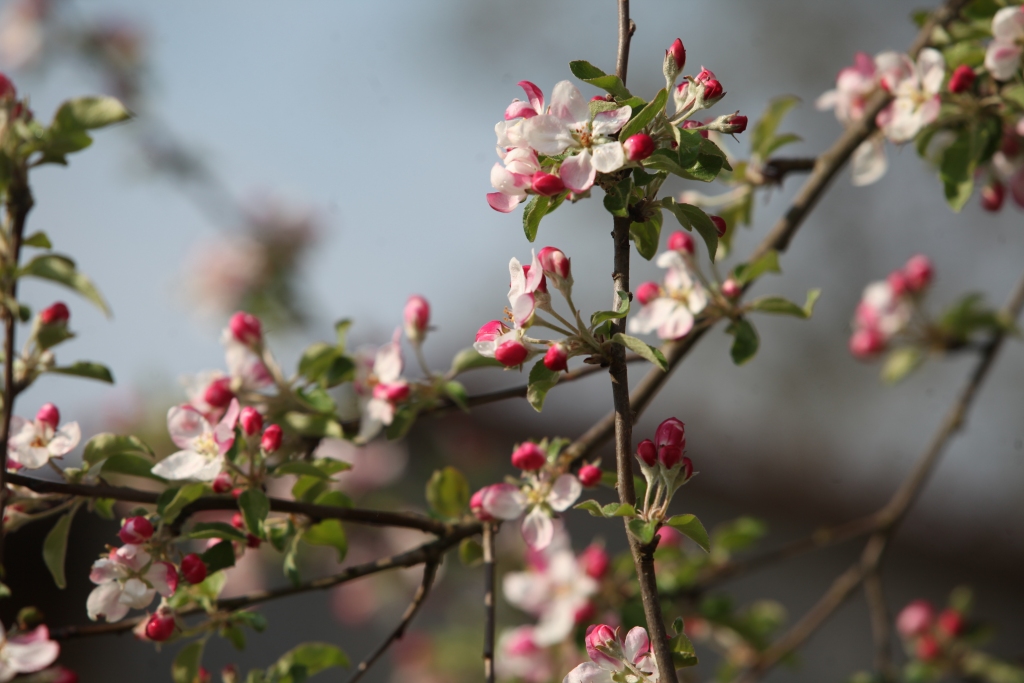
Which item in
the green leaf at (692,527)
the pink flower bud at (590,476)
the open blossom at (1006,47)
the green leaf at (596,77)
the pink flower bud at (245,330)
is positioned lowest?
the green leaf at (692,527)

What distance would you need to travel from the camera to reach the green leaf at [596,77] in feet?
2.31

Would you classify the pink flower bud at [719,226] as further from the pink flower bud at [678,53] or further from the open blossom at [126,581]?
the open blossom at [126,581]

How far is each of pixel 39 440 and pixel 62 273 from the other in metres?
0.18

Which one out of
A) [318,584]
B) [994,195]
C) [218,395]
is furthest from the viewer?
[994,195]

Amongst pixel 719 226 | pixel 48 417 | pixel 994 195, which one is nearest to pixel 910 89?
pixel 994 195

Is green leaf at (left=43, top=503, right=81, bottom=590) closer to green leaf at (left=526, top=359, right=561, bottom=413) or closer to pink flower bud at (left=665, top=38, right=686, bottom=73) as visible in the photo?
green leaf at (left=526, top=359, right=561, bottom=413)

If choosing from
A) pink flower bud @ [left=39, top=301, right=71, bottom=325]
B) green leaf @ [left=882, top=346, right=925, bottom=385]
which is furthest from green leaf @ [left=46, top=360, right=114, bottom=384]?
green leaf @ [left=882, top=346, right=925, bottom=385]

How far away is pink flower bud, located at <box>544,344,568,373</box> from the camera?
2.35ft

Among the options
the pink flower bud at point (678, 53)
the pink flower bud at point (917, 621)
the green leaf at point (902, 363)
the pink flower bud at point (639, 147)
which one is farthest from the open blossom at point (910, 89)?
the pink flower bud at point (917, 621)

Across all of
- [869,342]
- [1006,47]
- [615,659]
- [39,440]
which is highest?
[869,342]

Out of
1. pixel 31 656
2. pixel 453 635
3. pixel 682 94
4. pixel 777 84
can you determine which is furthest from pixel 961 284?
pixel 31 656

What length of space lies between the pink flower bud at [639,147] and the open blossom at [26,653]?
26.6 inches

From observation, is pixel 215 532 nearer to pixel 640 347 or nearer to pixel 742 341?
pixel 640 347

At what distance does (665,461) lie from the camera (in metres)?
0.70
